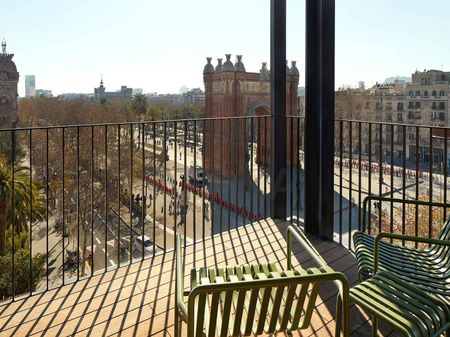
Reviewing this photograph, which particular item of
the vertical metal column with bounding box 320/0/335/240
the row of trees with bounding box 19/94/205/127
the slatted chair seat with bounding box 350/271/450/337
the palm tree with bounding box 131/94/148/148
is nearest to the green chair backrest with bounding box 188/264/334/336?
the slatted chair seat with bounding box 350/271/450/337

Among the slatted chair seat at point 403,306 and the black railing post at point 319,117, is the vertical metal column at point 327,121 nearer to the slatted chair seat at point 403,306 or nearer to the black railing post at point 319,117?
the black railing post at point 319,117

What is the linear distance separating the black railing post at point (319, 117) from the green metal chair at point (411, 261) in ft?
3.96

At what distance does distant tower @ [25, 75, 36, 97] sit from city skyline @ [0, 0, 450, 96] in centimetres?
75

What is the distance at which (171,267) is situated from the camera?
258cm

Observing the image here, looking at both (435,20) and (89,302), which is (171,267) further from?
(435,20)

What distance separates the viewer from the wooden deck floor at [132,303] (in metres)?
1.83

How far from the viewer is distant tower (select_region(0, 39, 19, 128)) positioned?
17.1 metres

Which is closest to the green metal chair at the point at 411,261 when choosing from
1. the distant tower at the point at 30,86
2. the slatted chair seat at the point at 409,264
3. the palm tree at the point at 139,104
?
the slatted chair seat at the point at 409,264

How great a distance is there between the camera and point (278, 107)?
356cm

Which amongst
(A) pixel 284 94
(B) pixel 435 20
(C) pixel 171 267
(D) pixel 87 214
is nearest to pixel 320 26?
(A) pixel 284 94

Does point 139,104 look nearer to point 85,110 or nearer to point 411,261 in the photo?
point 85,110

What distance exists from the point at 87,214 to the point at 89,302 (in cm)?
1719

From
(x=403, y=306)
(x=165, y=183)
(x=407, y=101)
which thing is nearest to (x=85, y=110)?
(x=407, y=101)

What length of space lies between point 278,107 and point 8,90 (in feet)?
64.1
